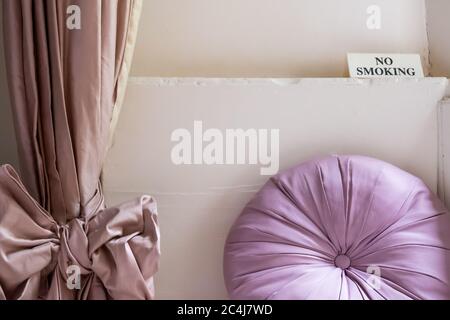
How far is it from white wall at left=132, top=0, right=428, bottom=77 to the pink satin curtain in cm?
31

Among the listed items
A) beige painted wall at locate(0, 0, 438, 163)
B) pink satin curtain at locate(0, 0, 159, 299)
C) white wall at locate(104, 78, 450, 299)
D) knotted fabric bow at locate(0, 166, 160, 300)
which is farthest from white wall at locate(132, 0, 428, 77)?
knotted fabric bow at locate(0, 166, 160, 300)

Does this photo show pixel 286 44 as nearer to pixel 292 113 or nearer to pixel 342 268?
pixel 292 113

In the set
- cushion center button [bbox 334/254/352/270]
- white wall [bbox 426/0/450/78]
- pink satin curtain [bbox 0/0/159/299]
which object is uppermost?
white wall [bbox 426/0/450/78]

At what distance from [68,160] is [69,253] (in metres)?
0.24

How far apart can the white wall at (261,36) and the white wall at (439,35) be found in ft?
0.25

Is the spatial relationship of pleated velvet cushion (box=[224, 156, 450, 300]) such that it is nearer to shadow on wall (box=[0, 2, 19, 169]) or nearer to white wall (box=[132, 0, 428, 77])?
white wall (box=[132, 0, 428, 77])

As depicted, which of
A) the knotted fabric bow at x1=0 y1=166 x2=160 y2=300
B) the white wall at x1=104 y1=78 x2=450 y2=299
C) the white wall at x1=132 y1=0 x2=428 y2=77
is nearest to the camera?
the knotted fabric bow at x1=0 y1=166 x2=160 y2=300

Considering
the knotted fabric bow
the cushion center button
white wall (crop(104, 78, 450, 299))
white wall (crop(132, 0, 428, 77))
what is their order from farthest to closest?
white wall (crop(132, 0, 428, 77)) → white wall (crop(104, 78, 450, 299)) → the cushion center button → the knotted fabric bow

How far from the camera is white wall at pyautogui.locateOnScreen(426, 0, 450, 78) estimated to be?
1.60 meters

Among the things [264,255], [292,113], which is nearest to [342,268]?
[264,255]

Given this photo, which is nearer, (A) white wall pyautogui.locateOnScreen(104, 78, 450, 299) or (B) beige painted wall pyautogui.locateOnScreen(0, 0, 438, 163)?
(A) white wall pyautogui.locateOnScreen(104, 78, 450, 299)

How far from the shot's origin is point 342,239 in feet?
4.14

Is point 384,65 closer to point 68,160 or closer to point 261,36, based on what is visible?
point 261,36

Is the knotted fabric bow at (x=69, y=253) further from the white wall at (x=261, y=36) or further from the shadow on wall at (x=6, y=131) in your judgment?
the white wall at (x=261, y=36)
